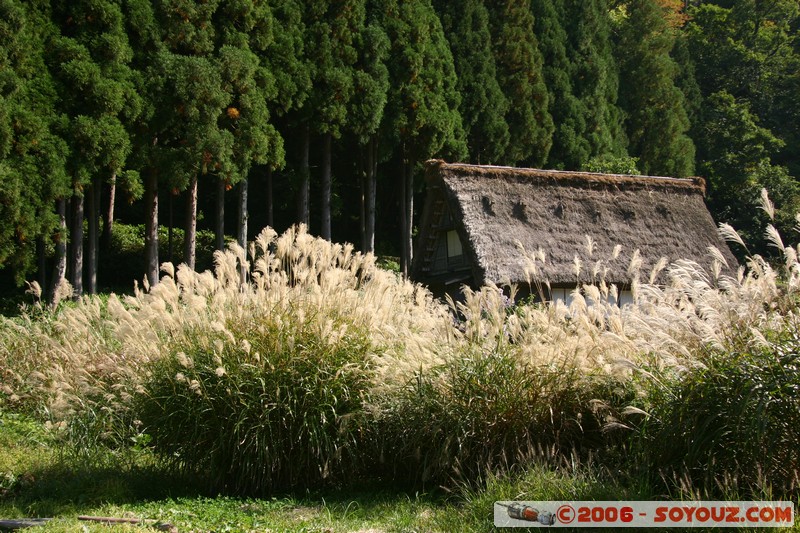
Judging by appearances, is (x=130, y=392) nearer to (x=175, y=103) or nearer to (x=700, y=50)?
(x=175, y=103)

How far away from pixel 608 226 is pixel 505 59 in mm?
8184

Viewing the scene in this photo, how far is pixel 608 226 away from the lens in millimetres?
18703

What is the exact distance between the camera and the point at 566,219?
60.4 feet

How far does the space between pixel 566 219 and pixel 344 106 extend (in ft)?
20.1

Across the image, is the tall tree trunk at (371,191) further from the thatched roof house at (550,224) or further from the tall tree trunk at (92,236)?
the tall tree trunk at (92,236)

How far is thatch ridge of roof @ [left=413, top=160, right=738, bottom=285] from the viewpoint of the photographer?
667 inches

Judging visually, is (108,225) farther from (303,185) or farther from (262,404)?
(262,404)

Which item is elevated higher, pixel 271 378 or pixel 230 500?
pixel 271 378

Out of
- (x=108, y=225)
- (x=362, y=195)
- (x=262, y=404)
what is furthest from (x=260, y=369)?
(x=362, y=195)

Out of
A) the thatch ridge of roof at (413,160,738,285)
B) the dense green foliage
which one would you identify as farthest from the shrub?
the thatch ridge of roof at (413,160,738,285)

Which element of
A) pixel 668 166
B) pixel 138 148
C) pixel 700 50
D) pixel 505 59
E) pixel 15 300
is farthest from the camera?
pixel 700 50

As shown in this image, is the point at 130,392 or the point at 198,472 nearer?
the point at 198,472

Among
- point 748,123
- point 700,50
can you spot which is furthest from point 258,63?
point 700,50

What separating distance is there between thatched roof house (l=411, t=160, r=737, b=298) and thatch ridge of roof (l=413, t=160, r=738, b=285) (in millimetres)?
23
